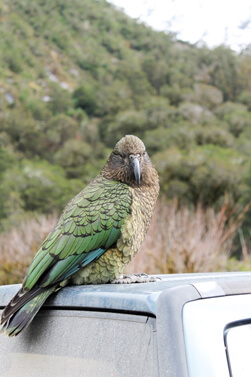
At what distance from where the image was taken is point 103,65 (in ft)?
151

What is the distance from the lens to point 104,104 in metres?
39.7

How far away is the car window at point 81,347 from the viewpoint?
50.9 inches

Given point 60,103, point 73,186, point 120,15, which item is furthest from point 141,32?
point 73,186

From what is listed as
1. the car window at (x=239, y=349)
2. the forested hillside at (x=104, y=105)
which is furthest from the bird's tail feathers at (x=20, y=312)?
the forested hillside at (x=104, y=105)

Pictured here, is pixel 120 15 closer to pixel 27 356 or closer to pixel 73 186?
pixel 73 186

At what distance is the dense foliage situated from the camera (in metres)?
26.1

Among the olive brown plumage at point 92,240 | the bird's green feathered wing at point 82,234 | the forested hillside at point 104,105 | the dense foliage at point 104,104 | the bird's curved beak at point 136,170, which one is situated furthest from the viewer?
the dense foliage at point 104,104

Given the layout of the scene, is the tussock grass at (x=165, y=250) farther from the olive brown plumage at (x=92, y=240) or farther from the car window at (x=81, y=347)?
the car window at (x=81, y=347)

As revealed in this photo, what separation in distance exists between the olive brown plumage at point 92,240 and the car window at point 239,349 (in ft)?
2.37

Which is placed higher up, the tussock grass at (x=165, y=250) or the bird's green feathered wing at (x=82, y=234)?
the tussock grass at (x=165, y=250)

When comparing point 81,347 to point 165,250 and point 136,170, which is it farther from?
point 165,250

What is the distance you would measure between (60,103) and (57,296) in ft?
131

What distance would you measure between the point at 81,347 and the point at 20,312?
0.38m

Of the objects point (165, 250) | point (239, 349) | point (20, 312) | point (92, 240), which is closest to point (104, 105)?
point (165, 250)
